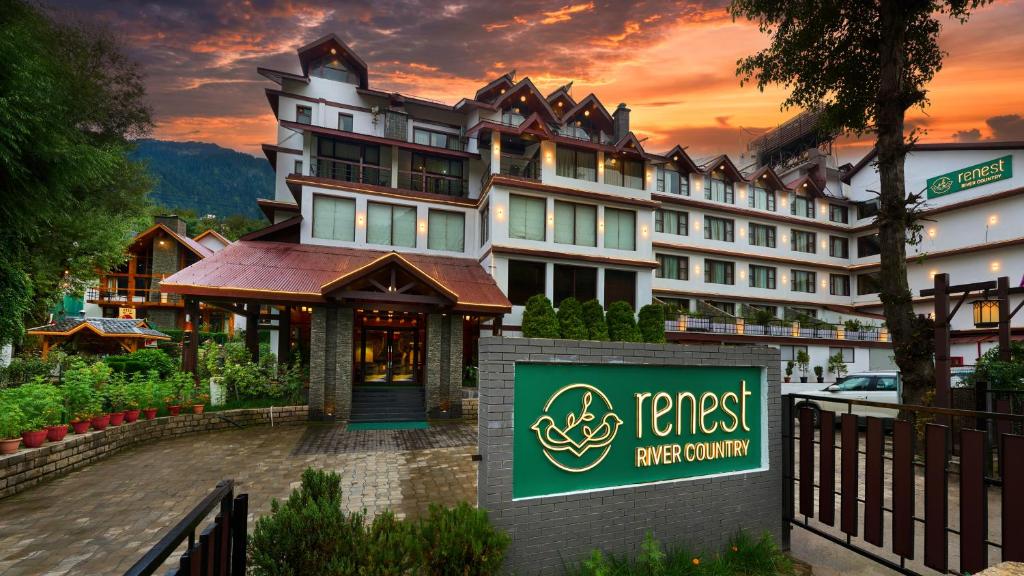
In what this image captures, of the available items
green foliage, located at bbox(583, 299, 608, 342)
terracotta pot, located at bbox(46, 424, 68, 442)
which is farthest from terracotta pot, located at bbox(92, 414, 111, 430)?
green foliage, located at bbox(583, 299, 608, 342)

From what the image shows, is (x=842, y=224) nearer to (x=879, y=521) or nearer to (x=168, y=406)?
(x=879, y=521)

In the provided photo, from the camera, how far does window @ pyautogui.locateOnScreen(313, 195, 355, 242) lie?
65.9 ft

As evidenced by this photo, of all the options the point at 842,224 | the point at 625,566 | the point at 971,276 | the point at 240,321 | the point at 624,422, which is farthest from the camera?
the point at 240,321

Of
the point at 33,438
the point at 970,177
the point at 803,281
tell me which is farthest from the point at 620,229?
the point at 970,177

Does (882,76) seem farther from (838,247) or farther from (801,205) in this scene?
(838,247)

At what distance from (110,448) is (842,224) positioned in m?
42.4

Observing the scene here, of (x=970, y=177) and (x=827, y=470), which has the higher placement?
(x=970, y=177)

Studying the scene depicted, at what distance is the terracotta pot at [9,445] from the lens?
765 cm

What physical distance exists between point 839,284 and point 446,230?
30.2 metres

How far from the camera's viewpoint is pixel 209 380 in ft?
47.2

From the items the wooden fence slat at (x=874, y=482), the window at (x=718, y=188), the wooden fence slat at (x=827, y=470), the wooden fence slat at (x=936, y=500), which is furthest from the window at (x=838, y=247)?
the wooden fence slat at (x=936, y=500)

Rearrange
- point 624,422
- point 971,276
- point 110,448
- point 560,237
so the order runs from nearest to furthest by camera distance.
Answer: point 624,422, point 110,448, point 560,237, point 971,276

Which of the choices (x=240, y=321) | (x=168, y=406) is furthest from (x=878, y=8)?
(x=240, y=321)

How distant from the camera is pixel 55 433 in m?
8.72
